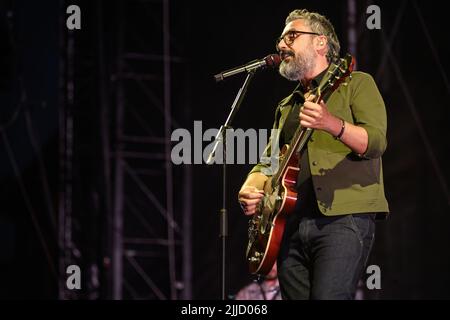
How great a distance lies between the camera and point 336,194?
11.3ft

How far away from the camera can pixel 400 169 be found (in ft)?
20.0

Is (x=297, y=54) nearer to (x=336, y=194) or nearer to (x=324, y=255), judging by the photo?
(x=336, y=194)

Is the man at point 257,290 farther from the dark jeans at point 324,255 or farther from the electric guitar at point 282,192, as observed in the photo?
the dark jeans at point 324,255

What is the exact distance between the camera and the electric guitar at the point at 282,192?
3.45m

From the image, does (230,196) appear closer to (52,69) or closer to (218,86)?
(218,86)

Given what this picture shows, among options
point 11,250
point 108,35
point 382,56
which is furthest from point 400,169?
point 11,250

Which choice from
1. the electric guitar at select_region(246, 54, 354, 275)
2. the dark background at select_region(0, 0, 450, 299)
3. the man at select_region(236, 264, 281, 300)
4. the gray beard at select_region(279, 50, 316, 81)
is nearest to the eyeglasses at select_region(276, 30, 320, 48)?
A: the gray beard at select_region(279, 50, 316, 81)

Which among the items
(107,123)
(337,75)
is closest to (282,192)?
(337,75)

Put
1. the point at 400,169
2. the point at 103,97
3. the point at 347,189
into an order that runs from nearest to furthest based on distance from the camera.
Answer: the point at 347,189 → the point at 400,169 → the point at 103,97

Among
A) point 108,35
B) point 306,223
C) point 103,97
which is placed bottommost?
point 306,223

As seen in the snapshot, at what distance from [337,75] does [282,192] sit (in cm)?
61

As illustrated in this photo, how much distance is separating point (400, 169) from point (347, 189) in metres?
2.75

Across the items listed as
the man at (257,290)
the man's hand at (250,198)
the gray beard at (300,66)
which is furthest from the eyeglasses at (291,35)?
the man at (257,290)
